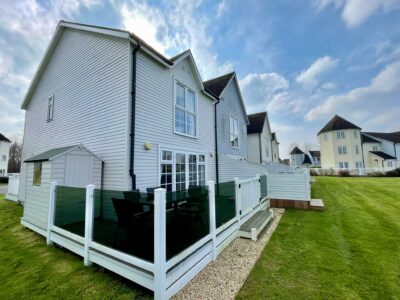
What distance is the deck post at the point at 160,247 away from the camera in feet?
8.72

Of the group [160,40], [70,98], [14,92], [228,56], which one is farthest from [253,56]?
[14,92]

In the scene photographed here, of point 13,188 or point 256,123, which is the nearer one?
point 13,188

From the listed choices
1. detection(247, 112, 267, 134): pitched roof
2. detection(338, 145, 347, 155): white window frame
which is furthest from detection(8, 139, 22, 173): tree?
detection(338, 145, 347, 155): white window frame

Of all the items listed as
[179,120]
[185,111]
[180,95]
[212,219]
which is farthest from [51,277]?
[180,95]

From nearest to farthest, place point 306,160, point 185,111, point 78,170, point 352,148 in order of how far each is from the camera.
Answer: point 78,170 → point 185,111 → point 352,148 → point 306,160

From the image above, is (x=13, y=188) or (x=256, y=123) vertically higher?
(x=256, y=123)

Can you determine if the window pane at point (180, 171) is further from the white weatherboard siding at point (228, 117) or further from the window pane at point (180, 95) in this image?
the white weatherboard siding at point (228, 117)

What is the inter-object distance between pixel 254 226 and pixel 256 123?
16.7m

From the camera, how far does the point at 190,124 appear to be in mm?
9555

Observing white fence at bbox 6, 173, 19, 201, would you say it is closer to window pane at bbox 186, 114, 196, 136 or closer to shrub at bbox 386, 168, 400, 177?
window pane at bbox 186, 114, 196, 136

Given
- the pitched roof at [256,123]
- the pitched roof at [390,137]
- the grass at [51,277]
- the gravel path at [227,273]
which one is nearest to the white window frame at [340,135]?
the pitched roof at [390,137]

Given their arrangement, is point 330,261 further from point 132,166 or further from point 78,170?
point 78,170

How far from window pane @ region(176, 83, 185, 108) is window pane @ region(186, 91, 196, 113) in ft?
1.29

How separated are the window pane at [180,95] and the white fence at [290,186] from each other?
5.75 metres
